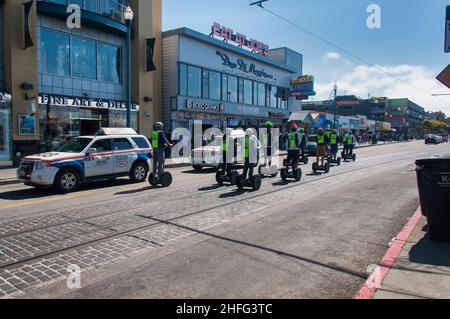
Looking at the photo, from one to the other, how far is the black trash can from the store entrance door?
18.4m

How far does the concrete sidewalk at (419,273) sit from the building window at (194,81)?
Result: 2326cm

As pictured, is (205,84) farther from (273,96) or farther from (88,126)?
(273,96)

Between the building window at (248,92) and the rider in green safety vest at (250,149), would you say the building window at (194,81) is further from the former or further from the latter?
the rider in green safety vest at (250,149)

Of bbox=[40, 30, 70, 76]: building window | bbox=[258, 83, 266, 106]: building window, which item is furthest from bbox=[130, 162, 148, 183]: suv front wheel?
bbox=[258, 83, 266, 106]: building window

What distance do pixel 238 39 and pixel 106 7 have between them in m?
13.5

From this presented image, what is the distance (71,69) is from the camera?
2002cm

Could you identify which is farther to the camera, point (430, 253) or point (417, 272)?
point (430, 253)

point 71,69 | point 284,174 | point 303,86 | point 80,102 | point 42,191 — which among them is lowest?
point 42,191

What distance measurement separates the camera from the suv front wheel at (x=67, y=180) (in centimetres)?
1036

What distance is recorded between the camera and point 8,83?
1717 cm

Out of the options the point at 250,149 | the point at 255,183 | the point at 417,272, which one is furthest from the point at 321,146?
the point at 417,272

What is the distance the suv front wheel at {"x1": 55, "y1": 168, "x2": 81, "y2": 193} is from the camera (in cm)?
1036
